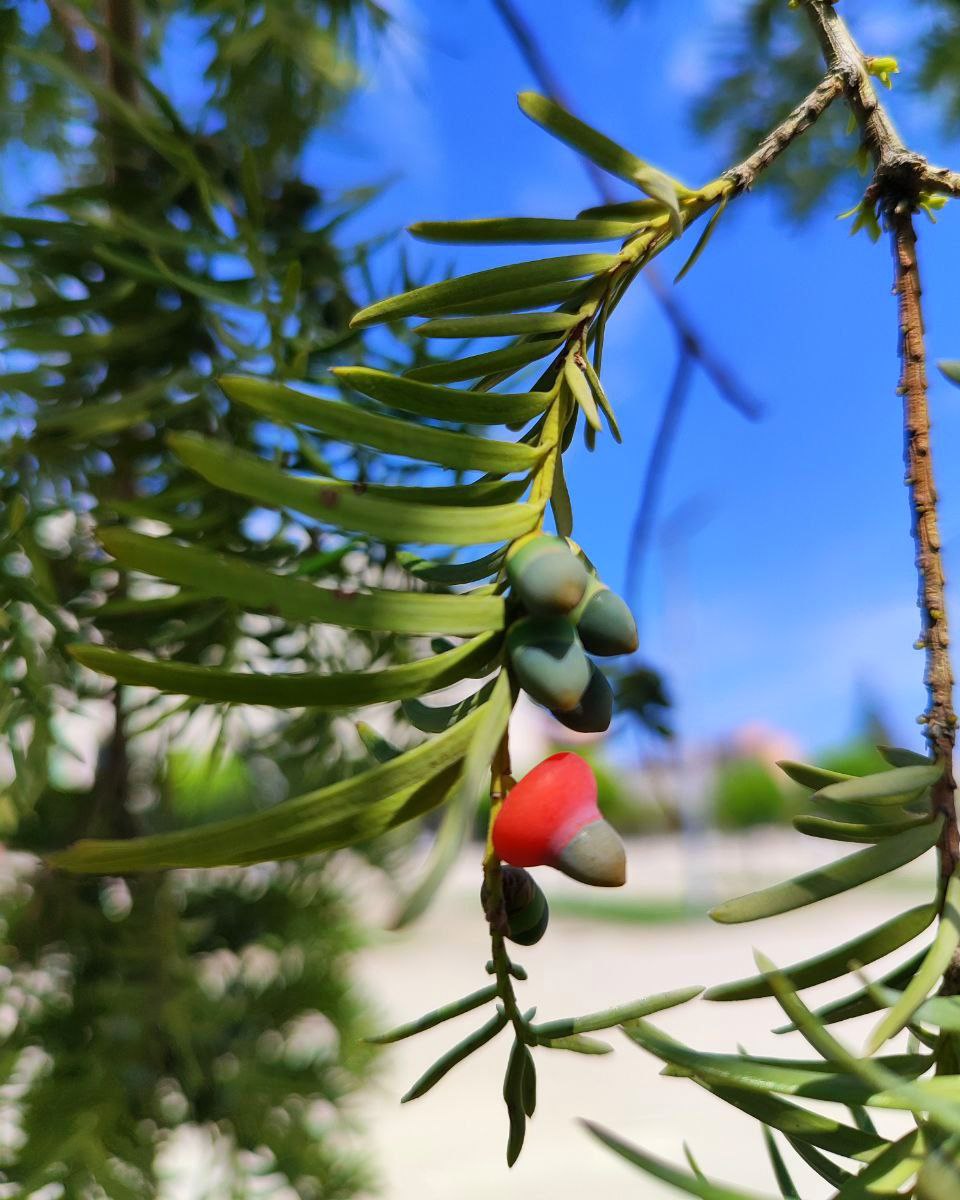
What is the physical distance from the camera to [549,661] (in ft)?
0.30

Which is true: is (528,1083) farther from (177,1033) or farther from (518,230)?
(177,1033)

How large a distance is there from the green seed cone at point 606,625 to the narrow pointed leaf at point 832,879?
3 centimetres

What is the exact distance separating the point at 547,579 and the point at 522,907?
0.13 feet

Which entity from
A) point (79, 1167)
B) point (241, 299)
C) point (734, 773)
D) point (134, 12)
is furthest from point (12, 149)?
point (734, 773)

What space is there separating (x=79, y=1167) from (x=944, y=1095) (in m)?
0.29

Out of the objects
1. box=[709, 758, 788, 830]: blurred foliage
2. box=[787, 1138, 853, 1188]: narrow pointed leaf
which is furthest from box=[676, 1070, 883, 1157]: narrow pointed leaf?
box=[709, 758, 788, 830]: blurred foliage

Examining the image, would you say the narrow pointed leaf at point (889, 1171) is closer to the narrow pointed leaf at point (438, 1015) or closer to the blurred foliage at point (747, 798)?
the narrow pointed leaf at point (438, 1015)

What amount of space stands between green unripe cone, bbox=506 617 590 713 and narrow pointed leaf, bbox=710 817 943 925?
0.03 m

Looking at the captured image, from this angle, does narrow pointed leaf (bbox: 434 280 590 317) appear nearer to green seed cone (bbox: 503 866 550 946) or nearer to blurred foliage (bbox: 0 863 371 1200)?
green seed cone (bbox: 503 866 550 946)

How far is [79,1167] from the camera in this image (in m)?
0.29

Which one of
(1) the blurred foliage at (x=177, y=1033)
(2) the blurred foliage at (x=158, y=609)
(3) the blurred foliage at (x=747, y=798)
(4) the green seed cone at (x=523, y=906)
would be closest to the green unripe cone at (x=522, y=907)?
(4) the green seed cone at (x=523, y=906)

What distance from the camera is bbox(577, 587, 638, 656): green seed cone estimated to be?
0.33ft

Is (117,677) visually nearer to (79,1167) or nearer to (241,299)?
(241,299)

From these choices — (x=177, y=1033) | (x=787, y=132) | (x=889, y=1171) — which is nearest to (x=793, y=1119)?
(x=889, y=1171)
